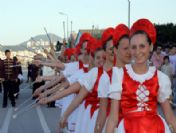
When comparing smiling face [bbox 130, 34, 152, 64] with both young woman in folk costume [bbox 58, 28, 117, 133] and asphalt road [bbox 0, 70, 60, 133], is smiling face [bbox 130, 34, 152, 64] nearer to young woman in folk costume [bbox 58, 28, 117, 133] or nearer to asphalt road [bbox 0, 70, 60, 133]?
young woman in folk costume [bbox 58, 28, 117, 133]

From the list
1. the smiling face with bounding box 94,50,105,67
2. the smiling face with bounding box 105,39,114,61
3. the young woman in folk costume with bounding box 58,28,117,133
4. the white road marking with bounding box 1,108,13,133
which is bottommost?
the white road marking with bounding box 1,108,13,133

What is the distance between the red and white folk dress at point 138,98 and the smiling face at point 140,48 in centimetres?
13

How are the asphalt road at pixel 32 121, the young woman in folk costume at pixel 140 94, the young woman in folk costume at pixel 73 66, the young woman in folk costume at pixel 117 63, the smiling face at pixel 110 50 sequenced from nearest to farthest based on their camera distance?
the young woman in folk costume at pixel 140 94 < the young woman in folk costume at pixel 117 63 < the smiling face at pixel 110 50 < the young woman in folk costume at pixel 73 66 < the asphalt road at pixel 32 121

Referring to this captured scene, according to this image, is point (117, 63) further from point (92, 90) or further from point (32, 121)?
point (32, 121)

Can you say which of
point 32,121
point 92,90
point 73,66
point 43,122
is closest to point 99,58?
point 92,90

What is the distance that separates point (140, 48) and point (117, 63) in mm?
887

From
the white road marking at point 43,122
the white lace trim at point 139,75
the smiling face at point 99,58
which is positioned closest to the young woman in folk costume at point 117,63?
the white lace trim at point 139,75

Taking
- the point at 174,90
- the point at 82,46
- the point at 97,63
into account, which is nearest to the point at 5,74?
the point at 174,90

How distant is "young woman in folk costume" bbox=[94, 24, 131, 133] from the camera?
5.05 metres

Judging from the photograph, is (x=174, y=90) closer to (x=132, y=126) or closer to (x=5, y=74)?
(x=5, y=74)

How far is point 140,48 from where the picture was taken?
4.59 meters

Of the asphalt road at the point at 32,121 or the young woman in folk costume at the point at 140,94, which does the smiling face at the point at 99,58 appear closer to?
the young woman in folk costume at the point at 140,94

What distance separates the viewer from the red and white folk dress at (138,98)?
4578mm

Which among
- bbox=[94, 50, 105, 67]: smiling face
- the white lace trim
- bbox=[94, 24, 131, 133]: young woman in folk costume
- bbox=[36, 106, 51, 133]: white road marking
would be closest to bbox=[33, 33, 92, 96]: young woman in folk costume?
bbox=[94, 50, 105, 67]: smiling face
